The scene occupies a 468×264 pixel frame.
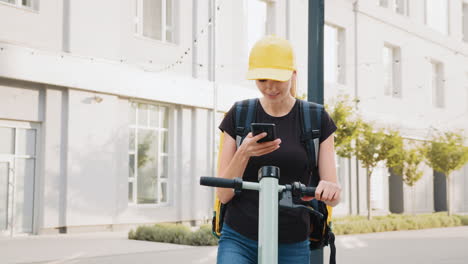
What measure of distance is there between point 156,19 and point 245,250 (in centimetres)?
1702

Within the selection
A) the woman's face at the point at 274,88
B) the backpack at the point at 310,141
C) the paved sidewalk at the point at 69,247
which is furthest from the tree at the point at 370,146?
the woman's face at the point at 274,88

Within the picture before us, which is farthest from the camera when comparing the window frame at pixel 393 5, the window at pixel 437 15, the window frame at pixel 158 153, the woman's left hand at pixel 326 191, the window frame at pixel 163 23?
the window at pixel 437 15

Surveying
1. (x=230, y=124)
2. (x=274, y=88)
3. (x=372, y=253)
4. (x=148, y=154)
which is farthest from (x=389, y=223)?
(x=274, y=88)

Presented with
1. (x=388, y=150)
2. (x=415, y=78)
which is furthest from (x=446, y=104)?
(x=388, y=150)

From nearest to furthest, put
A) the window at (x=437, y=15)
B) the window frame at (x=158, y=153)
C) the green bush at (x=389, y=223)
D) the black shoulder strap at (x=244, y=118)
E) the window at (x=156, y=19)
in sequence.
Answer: the black shoulder strap at (x=244, y=118) < the green bush at (x=389, y=223) < the window frame at (x=158, y=153) < the window at (x=156, y=19) < the window at (x=437, y=15)

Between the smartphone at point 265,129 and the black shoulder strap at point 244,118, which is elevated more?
the black shoulder strap at point 244,118

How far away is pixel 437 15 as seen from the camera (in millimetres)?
33062

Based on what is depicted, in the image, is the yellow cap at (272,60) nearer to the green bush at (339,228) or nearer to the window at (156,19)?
the green bush at (339,228)

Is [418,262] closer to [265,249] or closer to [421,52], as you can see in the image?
[265,249]

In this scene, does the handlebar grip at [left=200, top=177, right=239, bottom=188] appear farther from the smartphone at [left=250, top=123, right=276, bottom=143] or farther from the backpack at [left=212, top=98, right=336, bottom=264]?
the backpack at [left=212, top=98, right=336, bottom=264]

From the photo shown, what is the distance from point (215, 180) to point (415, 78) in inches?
1135

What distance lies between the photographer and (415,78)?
30047 mm

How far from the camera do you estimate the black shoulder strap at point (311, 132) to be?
2.84m

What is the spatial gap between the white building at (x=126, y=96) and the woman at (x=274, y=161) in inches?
511
